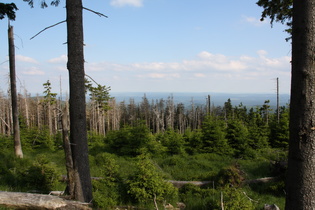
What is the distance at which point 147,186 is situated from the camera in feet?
20.2

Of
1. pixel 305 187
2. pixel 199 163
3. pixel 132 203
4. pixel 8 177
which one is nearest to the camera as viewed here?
pixel 305 187

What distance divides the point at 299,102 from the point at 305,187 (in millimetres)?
1140

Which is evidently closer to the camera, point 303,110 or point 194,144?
point 303,110

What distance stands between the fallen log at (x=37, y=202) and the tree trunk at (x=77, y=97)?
0.32 metres

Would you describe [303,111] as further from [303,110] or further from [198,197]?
[198,197]

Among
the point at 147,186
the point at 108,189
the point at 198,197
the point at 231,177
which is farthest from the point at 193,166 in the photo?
the point at 108,189

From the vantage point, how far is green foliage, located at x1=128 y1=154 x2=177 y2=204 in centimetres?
603

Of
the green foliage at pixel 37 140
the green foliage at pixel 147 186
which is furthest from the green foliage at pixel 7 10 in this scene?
the green foliage at pixel 147 186

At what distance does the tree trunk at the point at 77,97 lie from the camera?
5398 mm

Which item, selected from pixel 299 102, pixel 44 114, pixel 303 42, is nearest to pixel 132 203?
pixel 299 102

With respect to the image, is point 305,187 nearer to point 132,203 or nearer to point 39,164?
point 132,203

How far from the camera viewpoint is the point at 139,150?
43.4 ft

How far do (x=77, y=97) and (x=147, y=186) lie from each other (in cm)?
291

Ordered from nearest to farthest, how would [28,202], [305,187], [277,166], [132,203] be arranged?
[305,187] → [28,202] → [132,203] → [277,166]
